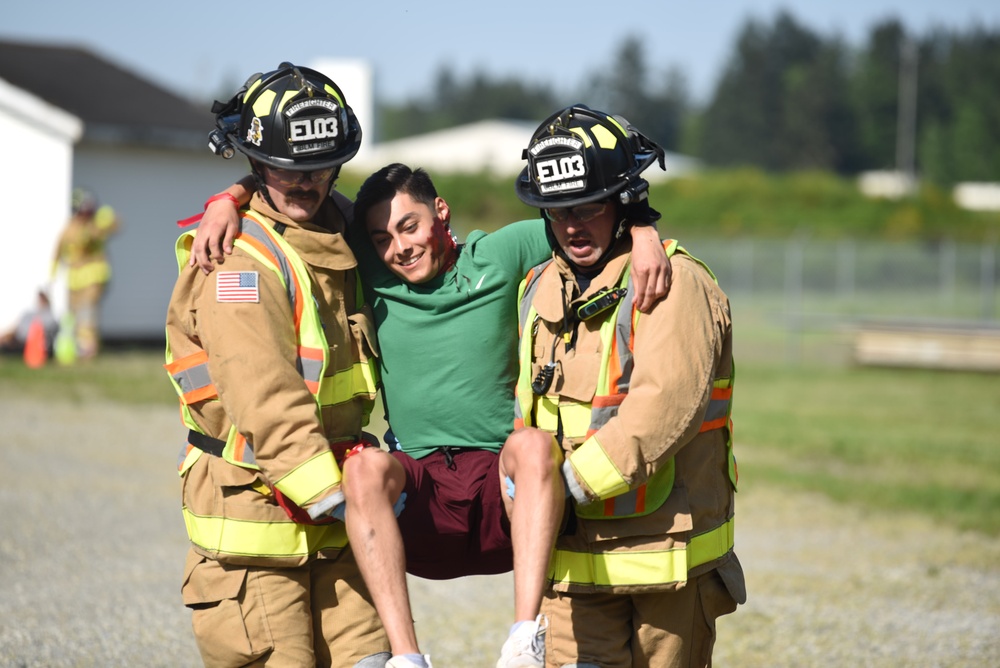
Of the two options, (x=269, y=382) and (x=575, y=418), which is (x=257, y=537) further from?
(x=575, y=418)

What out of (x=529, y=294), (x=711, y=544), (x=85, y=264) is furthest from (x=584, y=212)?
(x=85, y=264)

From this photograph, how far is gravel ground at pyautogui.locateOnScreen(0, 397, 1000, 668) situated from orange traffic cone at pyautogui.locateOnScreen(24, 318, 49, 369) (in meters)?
6.22

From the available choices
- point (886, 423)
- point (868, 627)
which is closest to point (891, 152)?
point (886, 423)

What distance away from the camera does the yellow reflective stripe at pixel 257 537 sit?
3.87 metres

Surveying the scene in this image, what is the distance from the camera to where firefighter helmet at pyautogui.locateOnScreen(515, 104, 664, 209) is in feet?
12.5

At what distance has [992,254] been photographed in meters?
28.8

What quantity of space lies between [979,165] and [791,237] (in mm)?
38256

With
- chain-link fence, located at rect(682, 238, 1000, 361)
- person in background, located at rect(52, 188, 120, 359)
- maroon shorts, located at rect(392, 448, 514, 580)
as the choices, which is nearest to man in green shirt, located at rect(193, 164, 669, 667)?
maroon shorts, located at rect(392, 448, 514, 580)

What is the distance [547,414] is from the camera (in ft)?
12.9

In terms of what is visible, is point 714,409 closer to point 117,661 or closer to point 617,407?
point 617,407

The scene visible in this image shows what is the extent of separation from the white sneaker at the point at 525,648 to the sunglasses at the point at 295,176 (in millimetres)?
1601

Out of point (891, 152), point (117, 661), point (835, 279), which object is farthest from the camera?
point (891, 152)

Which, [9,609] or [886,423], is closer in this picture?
[9,609]

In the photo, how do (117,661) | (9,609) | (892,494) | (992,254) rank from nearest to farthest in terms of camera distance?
1. (117,661)
2. (9,609)
3. (892,494)
4. (992,254)
